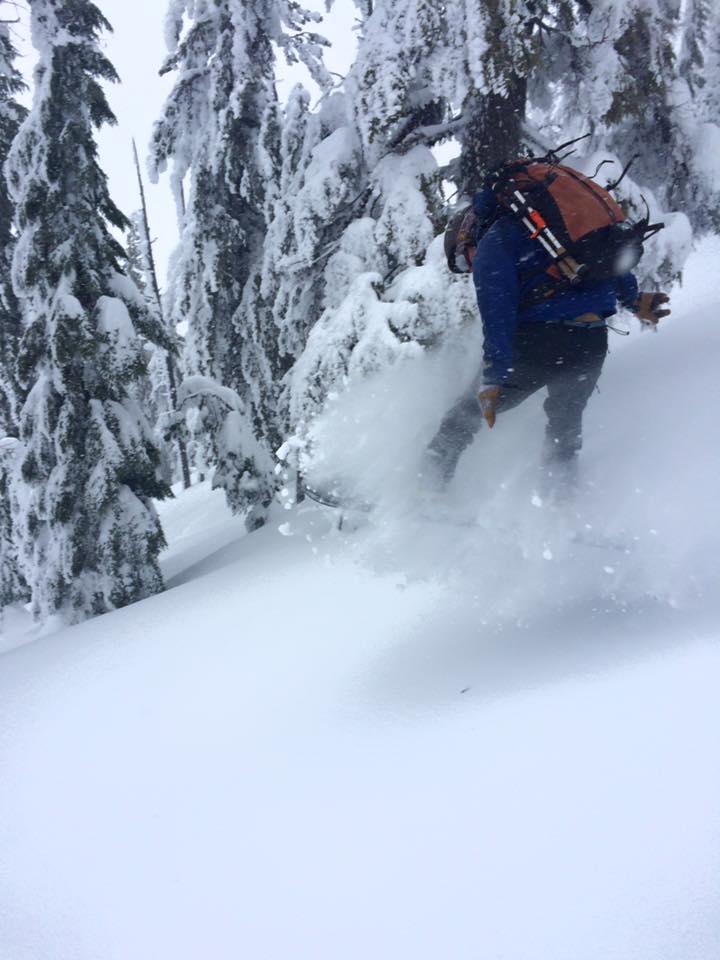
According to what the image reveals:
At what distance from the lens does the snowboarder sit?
3.45 m

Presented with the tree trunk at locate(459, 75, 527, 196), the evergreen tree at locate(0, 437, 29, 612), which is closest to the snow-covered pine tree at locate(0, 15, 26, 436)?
the evergreen tree at locate(0, 437, 29, 612)

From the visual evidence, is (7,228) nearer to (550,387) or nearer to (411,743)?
(550,387)

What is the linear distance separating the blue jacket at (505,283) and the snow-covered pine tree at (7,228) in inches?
415

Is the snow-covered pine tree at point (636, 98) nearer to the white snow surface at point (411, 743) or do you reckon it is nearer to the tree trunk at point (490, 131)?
the tree trunk at point (490, 131)

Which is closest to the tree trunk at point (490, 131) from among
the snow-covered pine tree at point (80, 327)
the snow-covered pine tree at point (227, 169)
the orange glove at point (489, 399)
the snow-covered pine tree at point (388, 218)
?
the snow-covered pine tree at point (388, 218)

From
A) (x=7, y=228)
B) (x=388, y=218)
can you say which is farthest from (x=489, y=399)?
(x=7, y=228)

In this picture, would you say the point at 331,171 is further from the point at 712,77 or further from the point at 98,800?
the point at 712,77

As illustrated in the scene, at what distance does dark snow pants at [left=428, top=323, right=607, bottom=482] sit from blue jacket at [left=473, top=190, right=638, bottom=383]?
16 cm

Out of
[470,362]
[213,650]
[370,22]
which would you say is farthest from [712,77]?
[213,650]

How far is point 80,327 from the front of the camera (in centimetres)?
866

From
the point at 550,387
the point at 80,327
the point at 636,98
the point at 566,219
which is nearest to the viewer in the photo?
the point at 566,219

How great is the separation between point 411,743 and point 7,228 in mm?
13036

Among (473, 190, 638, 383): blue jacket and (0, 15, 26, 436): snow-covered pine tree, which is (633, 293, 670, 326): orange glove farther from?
(0, 15, 26, 436): snow-covered pine tree

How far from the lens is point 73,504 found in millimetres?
9359
